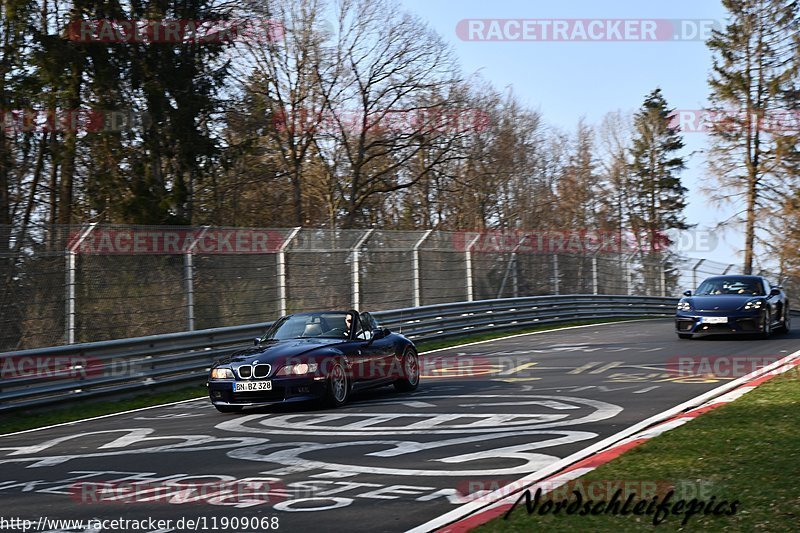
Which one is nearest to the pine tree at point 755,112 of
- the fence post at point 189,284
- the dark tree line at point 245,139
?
the dark tree line at point 245,139

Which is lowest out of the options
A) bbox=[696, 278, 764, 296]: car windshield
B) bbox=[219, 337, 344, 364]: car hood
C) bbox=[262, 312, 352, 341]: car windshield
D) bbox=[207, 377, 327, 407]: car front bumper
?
bbox=[207, 377, 327, 407]: car front bumper

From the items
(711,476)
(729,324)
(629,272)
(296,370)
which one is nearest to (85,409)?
(296,370)

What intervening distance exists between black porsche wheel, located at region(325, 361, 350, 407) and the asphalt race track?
0.50ft

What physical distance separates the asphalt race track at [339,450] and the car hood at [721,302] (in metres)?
3.33

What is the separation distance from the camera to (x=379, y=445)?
928 centimetres

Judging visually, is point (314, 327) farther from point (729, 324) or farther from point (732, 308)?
point (732, 308)

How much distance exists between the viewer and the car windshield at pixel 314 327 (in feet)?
44.4

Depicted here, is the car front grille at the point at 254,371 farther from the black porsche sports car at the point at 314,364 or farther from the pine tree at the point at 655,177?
the pine tree at the point at 655,177

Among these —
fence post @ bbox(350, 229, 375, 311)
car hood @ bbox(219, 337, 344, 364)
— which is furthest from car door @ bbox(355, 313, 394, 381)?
fence post @ bbox(350, 229, 375, 311)

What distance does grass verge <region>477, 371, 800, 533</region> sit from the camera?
573 cm

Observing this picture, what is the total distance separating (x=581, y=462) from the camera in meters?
7.86

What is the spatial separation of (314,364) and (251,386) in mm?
827

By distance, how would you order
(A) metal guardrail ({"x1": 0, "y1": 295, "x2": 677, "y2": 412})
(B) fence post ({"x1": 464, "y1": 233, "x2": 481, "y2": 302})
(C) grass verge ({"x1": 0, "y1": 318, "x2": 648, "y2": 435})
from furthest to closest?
(B) fence post ({"x1": 464, "y1": 233, "x2": 481, "y2": 302}), (A) metal guardrail ({"x1": 0, "y1": 295, "x2": 677, "y2": 412}), (C) grass verge ({"x1": 0, "y1": 318, "x2": 648, "y2": 435})

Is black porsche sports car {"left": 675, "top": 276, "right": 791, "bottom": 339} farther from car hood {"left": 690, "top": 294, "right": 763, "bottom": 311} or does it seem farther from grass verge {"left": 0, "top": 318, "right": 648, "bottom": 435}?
grass verge {"left": 0, "top": 318, "right": 648, "bottom": 435}
